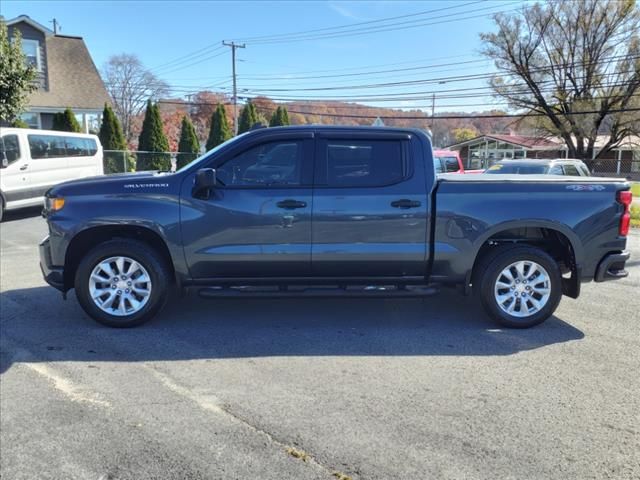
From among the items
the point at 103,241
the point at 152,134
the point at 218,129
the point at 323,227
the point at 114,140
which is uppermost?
the point at 218,129

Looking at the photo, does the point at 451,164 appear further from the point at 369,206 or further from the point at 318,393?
the point at 318,393

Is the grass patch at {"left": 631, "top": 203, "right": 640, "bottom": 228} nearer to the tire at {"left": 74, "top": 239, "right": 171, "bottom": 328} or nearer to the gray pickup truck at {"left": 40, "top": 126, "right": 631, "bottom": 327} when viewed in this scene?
the gray pickup truck at {"left": 40, "top": 126, "right": 631, "bottom": 327}

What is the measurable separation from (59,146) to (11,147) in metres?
1.61

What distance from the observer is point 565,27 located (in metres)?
41.2

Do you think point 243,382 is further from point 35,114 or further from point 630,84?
point 630,84

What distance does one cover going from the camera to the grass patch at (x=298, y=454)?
9.34ft

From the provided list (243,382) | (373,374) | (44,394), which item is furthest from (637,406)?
(44,394)

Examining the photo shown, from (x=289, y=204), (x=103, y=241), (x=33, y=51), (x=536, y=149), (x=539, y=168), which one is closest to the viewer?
(x=289, y=204)

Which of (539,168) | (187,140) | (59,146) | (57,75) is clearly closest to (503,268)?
(539,168)

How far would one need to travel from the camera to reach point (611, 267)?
16.3 feet

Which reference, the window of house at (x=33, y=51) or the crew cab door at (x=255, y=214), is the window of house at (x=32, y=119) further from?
the crew cab door at (x=255, y=214)

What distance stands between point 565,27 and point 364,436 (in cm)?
4660

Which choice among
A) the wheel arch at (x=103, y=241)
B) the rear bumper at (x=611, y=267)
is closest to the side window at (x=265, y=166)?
the wheel arch at (x=103, y=241)

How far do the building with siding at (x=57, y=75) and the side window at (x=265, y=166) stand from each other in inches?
891
